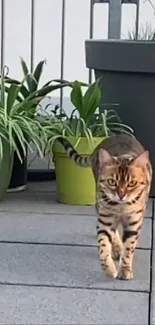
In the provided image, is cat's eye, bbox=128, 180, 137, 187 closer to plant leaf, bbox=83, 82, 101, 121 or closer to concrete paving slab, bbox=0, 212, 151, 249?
concrete paving slab, bbox=0, 212, 151, 249

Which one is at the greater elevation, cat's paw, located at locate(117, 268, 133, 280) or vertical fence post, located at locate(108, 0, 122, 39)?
vertical fence post, located at locate(108, 0, 122, 39)

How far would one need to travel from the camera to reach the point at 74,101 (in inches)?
177

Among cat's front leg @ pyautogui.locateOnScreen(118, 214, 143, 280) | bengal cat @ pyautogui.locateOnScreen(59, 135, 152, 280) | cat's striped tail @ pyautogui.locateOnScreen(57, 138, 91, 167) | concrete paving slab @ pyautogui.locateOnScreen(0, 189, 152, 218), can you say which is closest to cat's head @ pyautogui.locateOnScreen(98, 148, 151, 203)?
bengal cat @ pyautogui.locateOnScreen(59, 135, 152, 280)

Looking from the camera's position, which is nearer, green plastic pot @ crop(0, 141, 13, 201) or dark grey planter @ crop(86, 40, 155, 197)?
green plastic pot @ crop(0, 141, 13, 201)

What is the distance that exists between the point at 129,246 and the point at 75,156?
0.75 meters

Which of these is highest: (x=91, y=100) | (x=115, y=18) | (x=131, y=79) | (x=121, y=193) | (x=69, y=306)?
(x=115, y=18)

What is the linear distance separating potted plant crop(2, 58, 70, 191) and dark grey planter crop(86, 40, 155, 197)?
0.83 ft

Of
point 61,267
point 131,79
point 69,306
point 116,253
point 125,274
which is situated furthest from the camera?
point 131,79

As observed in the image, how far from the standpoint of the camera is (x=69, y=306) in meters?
2.96

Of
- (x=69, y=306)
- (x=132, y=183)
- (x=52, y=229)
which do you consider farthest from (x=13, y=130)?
(x=69, y=306)

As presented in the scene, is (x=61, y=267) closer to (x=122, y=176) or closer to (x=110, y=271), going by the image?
(x=110, y=271)

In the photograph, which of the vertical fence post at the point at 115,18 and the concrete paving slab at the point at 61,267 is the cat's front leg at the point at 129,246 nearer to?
the concrete paving slab at the point at 61,267

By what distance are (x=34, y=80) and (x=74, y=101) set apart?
30cm

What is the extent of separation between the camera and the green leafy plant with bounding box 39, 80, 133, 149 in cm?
444
